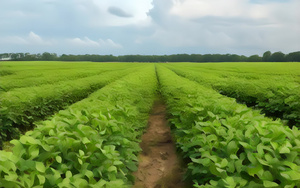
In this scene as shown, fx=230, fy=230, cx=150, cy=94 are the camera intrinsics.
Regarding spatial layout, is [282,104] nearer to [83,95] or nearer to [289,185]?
[289,185]

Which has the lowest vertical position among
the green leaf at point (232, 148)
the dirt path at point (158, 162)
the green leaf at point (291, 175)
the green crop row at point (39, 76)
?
the dirt path at point (158, 162)

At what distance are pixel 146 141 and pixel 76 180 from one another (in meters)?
5.50

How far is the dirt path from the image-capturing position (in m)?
5.34

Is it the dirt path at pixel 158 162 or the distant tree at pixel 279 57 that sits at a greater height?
the distant tree at pixel 279 57

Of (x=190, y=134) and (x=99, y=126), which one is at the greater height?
(x=99, y=126)

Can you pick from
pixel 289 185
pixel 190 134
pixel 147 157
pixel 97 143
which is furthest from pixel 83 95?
pixel 289 185

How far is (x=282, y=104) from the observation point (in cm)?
878

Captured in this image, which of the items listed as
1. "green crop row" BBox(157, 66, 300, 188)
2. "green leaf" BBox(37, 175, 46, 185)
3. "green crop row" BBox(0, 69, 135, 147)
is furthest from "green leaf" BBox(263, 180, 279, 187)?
"green crop row" BBox(0, 69, 135, 147)

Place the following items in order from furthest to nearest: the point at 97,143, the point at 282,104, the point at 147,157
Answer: the point at 282,104 → the point at 147,157 → the point at 97,143

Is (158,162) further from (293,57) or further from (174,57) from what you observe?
(174,57)

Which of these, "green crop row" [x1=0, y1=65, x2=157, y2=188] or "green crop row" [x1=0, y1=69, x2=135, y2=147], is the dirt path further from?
"green crop row" [x1=0, y1=69, x2=135, y2=147]

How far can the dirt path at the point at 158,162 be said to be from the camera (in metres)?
5.34

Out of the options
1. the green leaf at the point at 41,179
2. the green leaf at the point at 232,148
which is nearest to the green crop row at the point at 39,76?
the green leaf at the point at 41,179

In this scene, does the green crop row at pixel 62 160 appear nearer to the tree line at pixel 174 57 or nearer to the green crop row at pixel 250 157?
the green crop row at pixel 250 157
